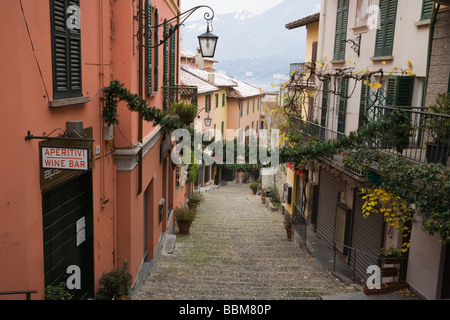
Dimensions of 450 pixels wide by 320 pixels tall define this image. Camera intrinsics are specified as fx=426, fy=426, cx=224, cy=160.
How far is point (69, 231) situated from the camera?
7.00m

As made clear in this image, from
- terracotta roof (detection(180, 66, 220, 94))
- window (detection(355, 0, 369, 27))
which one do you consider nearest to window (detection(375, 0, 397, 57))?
window (detection(355, 0, 369, 27))

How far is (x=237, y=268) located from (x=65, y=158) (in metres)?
8.81

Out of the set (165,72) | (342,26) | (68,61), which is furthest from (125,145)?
(342,26)

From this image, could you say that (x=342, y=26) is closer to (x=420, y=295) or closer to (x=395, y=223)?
(x=395, y=223)

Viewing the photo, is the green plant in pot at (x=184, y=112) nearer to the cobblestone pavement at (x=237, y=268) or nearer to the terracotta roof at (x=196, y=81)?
the cobblestone pavement at (x=237, y=268)

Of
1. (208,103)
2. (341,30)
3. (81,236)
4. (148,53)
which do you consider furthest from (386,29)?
(208,103)

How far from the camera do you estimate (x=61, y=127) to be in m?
6.14

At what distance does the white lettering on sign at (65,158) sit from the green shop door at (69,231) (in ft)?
1.83

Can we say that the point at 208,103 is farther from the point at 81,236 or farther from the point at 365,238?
the point at 81,236

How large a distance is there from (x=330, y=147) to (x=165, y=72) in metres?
7.27

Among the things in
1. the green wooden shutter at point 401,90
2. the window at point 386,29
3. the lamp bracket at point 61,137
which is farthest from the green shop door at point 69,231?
the window at point 386,29

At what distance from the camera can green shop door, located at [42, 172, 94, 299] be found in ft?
20.3

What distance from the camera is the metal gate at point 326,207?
16.8 metres

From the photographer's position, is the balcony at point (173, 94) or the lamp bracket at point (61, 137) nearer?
the lamp bracket at point (61, 137)
